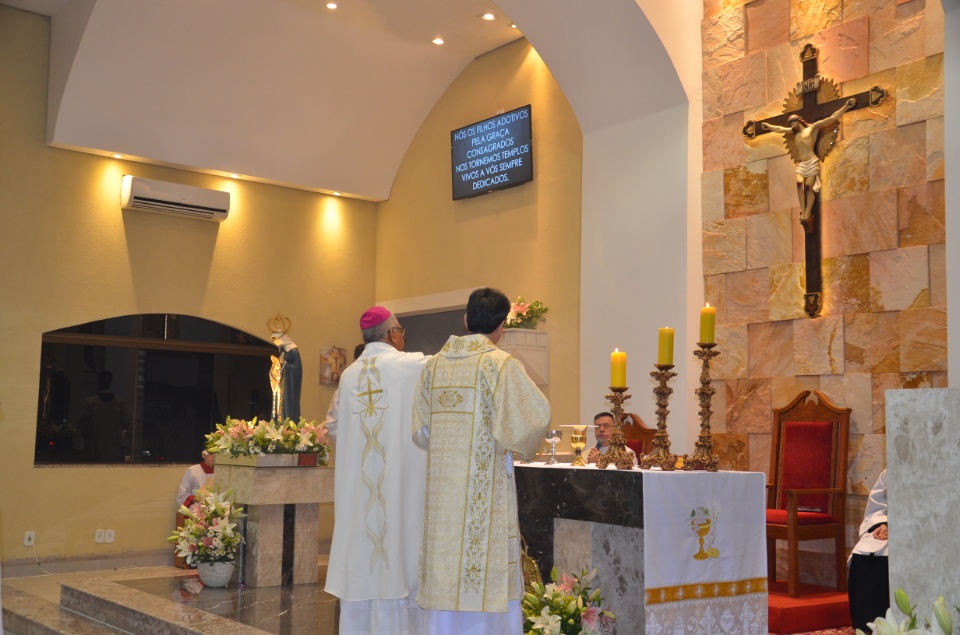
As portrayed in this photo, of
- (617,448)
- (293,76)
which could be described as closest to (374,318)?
(617,448)

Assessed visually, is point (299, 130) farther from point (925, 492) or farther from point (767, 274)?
point (925, 492)

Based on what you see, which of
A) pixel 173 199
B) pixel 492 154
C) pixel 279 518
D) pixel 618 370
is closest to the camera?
pixel 618 370

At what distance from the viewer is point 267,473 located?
6656mm

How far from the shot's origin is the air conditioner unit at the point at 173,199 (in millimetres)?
9352

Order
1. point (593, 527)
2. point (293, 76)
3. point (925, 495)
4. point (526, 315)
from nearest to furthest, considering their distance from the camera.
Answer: point (925, 495) < point (593, 527) < point (526, 315) < point (293, 76)

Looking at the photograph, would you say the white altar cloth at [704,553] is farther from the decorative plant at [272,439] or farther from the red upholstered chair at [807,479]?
the decorative plant at [272,439]

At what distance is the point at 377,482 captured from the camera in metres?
4.27

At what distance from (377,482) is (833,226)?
3.91 meters

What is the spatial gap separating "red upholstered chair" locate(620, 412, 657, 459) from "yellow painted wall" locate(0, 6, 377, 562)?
14.3 feet

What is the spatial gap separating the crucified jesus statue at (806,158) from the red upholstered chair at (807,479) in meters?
1.25

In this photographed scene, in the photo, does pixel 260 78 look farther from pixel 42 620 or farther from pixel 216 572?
pixel 42 620

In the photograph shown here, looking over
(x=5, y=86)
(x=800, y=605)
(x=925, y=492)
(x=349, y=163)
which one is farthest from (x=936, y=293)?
(x=5, y=86)

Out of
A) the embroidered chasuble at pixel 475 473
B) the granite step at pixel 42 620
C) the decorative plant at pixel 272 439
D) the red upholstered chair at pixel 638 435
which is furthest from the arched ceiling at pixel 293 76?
the embroidered chasuble at pixel 475 473

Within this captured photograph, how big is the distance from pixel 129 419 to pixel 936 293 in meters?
7.31
